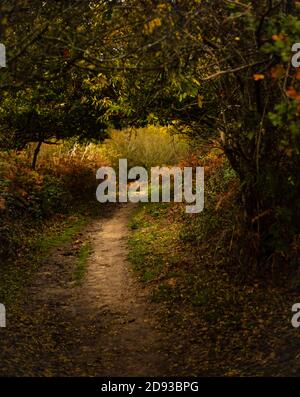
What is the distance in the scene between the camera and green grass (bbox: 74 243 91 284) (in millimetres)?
12680

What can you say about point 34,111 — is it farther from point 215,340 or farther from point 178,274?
point 215,340

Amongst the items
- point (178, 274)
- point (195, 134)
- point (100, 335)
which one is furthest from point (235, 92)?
point (100, 335)

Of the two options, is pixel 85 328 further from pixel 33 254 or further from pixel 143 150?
pixel 143 150

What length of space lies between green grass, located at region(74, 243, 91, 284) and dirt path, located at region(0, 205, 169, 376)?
0.14 m

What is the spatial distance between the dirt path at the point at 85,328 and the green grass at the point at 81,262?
0.14 m

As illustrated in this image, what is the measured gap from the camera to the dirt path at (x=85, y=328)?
8.09 metres

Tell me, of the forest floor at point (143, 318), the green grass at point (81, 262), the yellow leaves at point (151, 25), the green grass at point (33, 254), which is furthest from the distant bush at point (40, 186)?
the yellow leaves at point (151, 25)

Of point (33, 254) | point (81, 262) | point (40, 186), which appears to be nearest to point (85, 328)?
point (81, 262)

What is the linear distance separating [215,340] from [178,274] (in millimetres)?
3190

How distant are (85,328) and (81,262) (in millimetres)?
4242

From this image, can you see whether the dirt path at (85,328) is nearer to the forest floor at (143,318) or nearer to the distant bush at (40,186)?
the forest floor at (143,318)

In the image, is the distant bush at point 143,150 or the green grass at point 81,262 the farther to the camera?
the distant bush at point 143,150

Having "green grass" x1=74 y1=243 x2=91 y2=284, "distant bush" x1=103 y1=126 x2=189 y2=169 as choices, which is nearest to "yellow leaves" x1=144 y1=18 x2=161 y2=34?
"green grass" x1=74 y1=243 x2=91 y2=284
